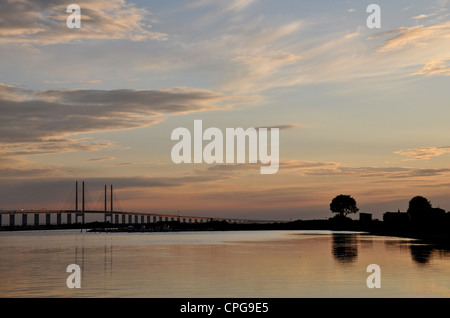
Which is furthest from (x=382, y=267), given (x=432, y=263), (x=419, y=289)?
(x=419, y=289)

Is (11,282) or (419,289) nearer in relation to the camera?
(419,289)

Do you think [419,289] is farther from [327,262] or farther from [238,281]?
[327,262]

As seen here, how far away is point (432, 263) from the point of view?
48.7 meters

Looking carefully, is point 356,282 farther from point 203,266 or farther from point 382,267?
point 203,266

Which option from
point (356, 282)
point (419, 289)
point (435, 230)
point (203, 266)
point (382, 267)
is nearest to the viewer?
point (419, 289)

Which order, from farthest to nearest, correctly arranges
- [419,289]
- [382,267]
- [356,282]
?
[382,267] → [356,282] → [419,289]

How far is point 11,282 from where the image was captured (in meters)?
37.3
